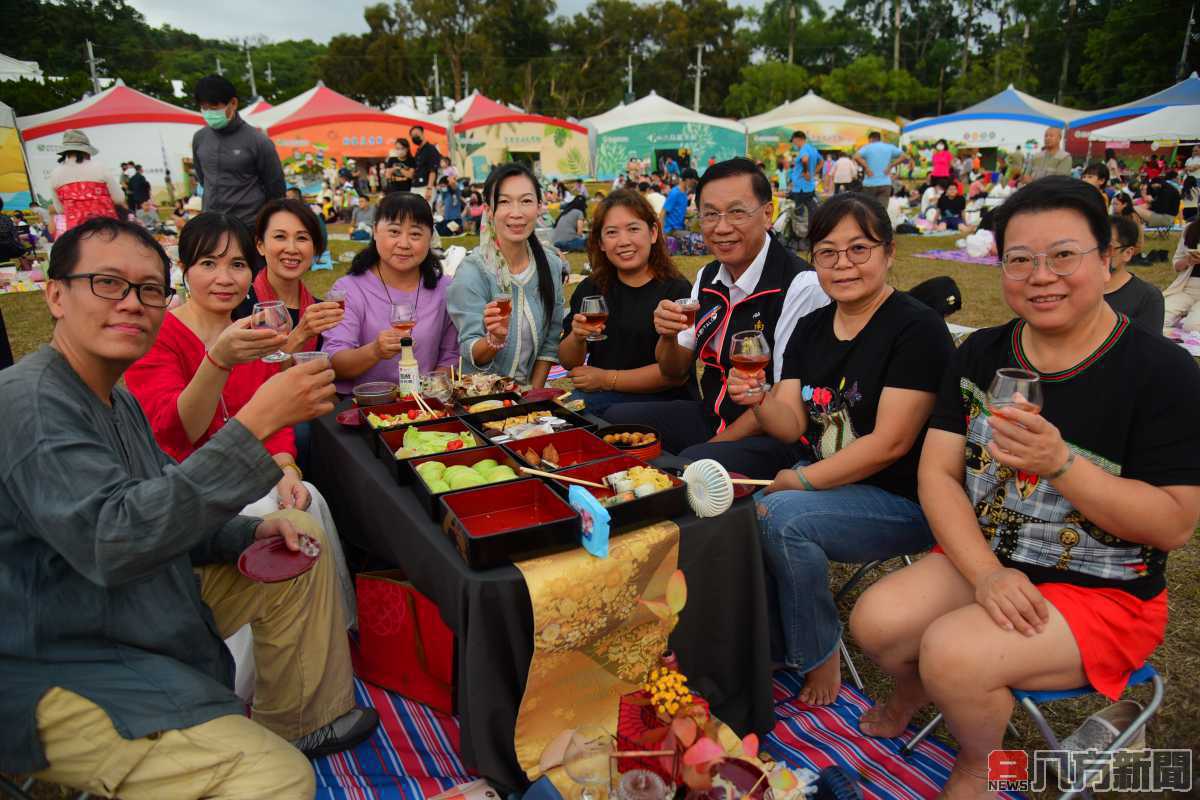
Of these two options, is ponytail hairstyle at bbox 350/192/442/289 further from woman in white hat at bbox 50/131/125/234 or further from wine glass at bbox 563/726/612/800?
woman in white hat at bbox 50/131/125/234

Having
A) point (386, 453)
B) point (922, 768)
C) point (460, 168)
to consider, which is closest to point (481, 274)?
point (386, 453)

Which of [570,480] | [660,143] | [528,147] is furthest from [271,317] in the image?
[660,143]

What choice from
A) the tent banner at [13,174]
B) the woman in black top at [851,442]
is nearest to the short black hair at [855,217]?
the woman in black top at [851,442]

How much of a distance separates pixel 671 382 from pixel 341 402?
5.73 feet

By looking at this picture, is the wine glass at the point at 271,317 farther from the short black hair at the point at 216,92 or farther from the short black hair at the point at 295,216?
the short black hair at the point at 216,92

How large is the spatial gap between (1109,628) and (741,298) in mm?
1901

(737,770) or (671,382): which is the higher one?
(671,382)

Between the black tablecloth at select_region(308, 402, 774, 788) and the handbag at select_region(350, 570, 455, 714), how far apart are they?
138 mm

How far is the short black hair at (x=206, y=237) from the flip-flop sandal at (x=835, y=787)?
9.44 feet

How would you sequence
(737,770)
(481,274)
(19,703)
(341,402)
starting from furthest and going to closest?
1. (481,274)
2. (341,402)
3. (737,770)
4. (19,703)

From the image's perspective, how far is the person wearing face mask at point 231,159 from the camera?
18.9 ft

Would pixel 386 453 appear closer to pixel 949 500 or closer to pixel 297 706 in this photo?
pixel 297 706

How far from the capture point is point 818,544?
97.3 inches

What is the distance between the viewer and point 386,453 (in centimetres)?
242
